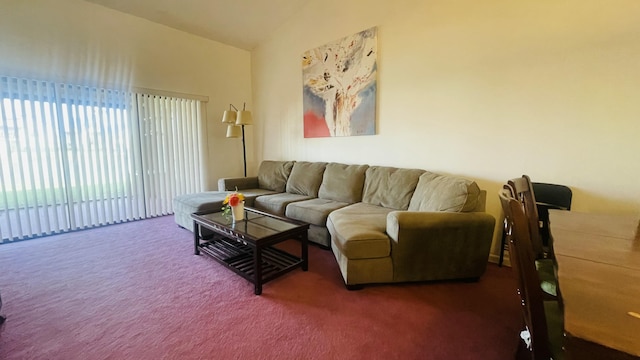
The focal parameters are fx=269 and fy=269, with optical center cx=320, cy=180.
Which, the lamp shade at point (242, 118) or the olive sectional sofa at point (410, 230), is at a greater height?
the lamp shade at point (242, 118)

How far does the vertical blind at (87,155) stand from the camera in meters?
2.95

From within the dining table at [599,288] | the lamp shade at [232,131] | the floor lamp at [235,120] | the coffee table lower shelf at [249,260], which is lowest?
the coffee table lower shelf at [249,260]

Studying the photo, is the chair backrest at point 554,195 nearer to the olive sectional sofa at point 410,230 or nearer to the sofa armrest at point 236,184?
the olive sectional sofa at point 410,230

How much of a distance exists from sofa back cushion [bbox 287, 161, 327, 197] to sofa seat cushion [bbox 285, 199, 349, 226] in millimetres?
409

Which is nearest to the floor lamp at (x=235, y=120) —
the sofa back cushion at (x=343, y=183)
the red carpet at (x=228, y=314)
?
the sofa back cushion at (x=343, y=183)

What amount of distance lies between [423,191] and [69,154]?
4083mm

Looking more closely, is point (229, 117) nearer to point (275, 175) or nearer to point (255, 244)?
point (275, 175)

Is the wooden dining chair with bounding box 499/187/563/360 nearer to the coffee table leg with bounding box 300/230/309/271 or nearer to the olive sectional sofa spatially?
the olive sectional sofa

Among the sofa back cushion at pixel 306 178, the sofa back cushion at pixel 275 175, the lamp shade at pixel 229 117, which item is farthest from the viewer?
the lamp shade at pixel 229 117

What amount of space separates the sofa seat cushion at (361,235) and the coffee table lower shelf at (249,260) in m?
0.48

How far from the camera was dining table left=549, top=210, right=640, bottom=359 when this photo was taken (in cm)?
51

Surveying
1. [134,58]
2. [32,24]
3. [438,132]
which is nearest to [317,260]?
[438,132]

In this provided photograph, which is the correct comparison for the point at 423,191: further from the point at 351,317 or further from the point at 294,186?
the point at 294,186

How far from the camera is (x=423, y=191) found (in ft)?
8.44
